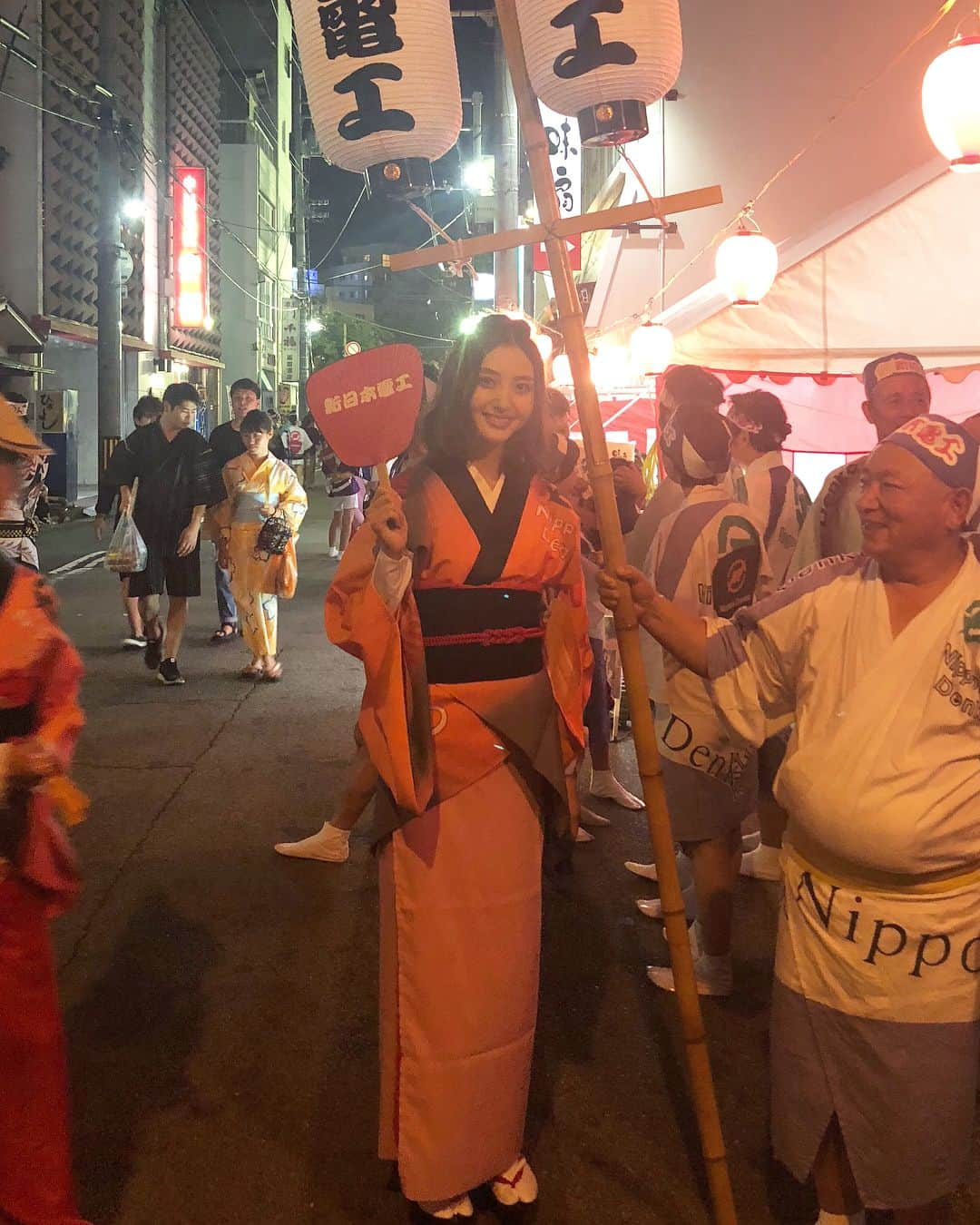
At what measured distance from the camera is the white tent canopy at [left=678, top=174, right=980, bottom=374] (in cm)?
642

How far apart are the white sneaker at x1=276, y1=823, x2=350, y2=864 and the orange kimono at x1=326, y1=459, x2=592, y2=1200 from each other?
220 cm

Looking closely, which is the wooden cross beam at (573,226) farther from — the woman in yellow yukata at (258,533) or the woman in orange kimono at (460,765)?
the woman in yellow yukata at (258,533)

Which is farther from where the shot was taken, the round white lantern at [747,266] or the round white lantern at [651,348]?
the round white lantern at [651,348]

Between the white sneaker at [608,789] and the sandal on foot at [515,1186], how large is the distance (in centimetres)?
302

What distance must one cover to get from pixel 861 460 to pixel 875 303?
317 cm

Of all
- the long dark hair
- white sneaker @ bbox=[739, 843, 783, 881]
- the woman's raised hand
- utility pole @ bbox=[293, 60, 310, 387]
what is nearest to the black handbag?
white sneaker @ bbox=[739, 843, 783, 881]

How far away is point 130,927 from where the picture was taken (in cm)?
402

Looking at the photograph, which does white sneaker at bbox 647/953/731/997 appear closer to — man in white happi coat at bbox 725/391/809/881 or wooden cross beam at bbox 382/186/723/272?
man in white happi coat at bbox 725/391/809/881

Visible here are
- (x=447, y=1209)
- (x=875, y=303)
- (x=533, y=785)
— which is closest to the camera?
(x=447, y=1209)

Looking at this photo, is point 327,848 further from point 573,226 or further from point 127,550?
point 127,550

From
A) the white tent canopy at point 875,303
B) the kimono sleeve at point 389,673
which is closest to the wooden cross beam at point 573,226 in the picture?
the kimono sleeve at point 389,673

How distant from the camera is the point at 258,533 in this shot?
783cm

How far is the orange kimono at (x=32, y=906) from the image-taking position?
2.08 metres

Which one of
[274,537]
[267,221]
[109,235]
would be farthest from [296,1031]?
[267,221]
